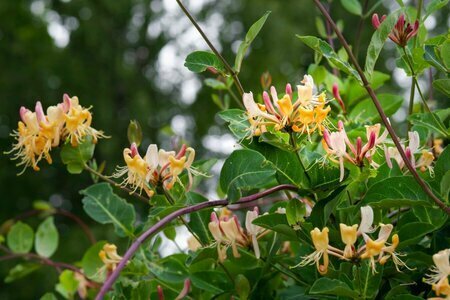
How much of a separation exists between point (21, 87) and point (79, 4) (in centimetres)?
86

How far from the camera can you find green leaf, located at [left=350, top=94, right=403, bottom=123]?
0.95m

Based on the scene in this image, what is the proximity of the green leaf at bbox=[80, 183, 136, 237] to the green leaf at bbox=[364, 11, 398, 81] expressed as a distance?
34 cm

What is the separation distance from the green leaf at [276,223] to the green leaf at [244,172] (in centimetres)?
3

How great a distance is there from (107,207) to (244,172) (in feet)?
0.80

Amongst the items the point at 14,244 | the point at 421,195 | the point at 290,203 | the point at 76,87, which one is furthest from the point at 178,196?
the point at 76,87

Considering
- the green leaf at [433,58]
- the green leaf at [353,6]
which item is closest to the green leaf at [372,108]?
the green leaf at [353,6]

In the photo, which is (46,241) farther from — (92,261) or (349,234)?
(349,234)

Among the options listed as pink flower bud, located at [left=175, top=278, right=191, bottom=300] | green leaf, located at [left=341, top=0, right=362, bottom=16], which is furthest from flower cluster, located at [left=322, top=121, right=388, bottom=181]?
green leaf, located at [left=341, top=0, right=362, bottom=16]

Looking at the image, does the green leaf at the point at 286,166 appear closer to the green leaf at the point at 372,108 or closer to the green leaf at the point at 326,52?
the green leaf at the point at 326,52

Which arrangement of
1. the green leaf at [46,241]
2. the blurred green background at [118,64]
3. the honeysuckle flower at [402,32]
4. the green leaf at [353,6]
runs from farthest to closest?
the blurred green background at [118,64]
the green leaf at [46,241]
the green leaf at [353,6]
the honeysuckle flower at [402,32]

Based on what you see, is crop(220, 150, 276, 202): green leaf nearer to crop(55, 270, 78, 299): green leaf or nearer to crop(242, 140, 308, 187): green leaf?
crop(242, 140, 308, 187): green leaf

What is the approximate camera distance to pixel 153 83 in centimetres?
655

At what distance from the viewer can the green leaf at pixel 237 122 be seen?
2.31ft

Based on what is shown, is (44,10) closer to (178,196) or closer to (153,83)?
(153,83)
